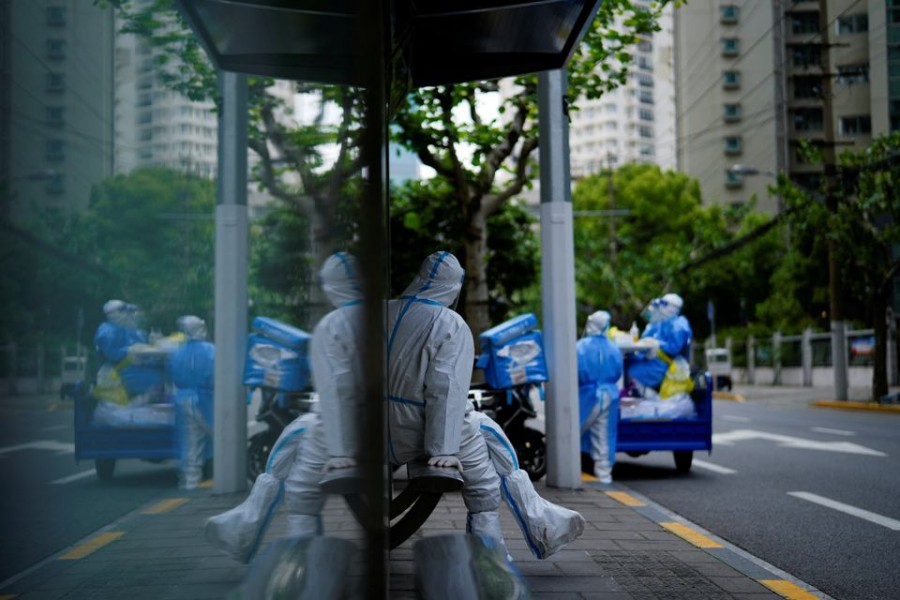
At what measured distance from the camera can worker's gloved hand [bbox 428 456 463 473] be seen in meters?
4.13

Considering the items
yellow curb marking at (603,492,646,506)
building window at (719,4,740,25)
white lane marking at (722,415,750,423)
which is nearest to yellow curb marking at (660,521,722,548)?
yellow curb marking at (603,492,646,506)

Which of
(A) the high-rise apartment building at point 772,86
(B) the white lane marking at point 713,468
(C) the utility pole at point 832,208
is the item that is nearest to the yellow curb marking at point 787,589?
(B) the white lane marking at point 713,468

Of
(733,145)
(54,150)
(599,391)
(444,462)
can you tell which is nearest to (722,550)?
(444,462)

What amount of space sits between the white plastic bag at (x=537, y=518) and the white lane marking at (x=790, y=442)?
8.35m

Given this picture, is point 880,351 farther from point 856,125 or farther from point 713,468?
point 713,468

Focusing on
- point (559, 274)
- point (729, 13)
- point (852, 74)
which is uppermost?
point (729, 13)

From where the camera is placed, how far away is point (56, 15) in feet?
3.53

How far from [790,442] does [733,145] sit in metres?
56.2

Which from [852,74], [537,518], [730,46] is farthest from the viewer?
[730,46]

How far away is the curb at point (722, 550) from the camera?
16.1ft

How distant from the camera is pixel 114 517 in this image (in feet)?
3.95

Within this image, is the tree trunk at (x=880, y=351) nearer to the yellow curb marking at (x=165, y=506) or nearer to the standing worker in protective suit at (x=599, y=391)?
the standing worker in protective suit at (x=599, y=391)

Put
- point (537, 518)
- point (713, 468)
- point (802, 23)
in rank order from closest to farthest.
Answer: point (537, 518)
point (713, 468)
point (802, 23)

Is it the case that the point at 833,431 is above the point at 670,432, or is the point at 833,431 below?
below
